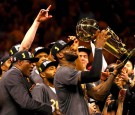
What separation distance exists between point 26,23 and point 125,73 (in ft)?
16.2

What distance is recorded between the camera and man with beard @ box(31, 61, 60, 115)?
326 inches

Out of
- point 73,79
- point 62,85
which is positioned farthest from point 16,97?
point 73,79

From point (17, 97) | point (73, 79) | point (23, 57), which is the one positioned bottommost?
point (17, 97)

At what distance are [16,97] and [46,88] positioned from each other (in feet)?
3.07

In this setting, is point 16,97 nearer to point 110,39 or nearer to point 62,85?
point 62,85

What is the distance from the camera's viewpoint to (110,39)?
7680 mm

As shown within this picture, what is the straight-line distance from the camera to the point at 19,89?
7582 mm

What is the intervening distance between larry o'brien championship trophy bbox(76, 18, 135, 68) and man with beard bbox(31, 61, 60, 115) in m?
0.90

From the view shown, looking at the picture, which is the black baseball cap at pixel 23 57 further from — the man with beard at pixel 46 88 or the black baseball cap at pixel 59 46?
the man with beard at pixel 46 88

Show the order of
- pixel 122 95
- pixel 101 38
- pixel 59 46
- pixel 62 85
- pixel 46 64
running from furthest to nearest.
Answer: pixel 46 64, pixel 122 95, pixel 59 46, pixel 62 85, pixel 101 38

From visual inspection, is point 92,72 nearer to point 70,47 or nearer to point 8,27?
point 70,47

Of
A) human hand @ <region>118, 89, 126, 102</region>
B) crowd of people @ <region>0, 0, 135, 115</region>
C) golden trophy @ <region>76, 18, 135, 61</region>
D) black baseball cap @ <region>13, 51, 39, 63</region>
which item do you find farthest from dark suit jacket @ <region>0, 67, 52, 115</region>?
human hand @ <region>118, 89, 126, 102</region>

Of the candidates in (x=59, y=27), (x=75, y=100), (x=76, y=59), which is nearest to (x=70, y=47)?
(x=76, y=59)

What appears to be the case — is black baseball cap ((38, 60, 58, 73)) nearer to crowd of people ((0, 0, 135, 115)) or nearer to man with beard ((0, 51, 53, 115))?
crowd of people ((0, 0, 135, 115))
